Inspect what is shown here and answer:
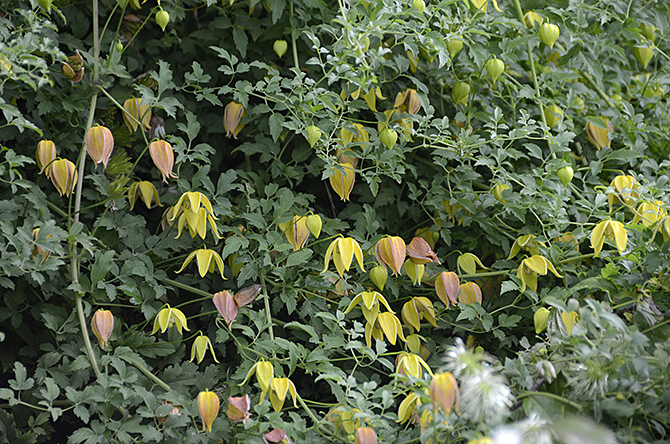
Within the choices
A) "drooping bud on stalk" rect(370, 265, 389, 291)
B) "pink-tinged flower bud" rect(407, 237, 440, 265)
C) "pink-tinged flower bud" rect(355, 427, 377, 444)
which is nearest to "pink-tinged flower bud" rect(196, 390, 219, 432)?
"pink-tinged flower bud" rect(355, 427, 377, 444)

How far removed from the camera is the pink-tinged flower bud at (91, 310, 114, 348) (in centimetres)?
114

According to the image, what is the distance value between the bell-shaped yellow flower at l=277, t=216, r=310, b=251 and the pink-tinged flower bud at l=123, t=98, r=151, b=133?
490 millimetres

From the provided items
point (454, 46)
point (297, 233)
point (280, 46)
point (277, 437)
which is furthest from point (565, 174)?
point (277, 437)

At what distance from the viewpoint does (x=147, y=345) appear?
1.25 metres

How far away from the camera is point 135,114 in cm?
141

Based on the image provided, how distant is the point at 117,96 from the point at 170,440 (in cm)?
97

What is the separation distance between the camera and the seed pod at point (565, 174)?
138 centimetres

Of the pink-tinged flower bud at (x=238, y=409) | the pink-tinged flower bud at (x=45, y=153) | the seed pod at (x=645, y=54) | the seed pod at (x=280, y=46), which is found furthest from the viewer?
the seed pod at (x=645, y=54)

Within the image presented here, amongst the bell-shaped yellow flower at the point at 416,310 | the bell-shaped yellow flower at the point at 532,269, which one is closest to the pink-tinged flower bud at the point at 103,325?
the bell-shaped yellow flower at the point at 416,310

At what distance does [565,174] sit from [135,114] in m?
1.18

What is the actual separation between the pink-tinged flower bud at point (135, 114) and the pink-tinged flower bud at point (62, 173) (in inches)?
8.7

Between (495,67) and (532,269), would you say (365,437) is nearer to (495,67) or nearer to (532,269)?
(532,269)

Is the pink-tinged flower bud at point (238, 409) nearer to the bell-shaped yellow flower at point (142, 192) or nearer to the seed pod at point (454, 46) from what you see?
the bell-shaped yellow flower at point (142, 192)

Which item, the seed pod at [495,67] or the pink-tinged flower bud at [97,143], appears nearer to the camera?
the pink-tinged flower bud at [97,143]
